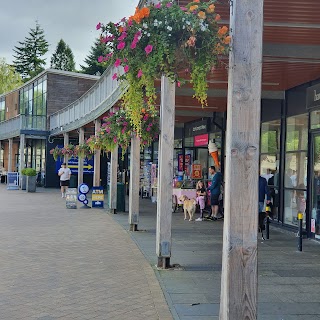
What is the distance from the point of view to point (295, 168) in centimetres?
1165

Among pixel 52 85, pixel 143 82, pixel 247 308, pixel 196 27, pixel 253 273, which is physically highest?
pixel 52 85

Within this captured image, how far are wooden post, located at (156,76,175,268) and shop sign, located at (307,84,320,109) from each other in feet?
13.2

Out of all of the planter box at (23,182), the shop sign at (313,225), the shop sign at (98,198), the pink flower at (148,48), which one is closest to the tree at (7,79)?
the planter box at (23,182)

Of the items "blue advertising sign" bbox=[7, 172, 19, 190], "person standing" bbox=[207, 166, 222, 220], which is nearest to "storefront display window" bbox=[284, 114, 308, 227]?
"person standing" bbox=[207, 166, 222, 220]

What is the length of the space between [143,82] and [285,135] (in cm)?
839

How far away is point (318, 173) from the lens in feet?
34.2

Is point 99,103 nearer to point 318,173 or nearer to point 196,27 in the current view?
point 318,173

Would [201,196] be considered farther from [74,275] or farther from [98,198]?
[74,275]

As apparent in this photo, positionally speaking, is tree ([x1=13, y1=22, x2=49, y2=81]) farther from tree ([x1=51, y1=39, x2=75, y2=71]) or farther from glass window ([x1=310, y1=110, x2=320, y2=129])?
glass window ([x1=310, y1=110, x2=320, y2=129])

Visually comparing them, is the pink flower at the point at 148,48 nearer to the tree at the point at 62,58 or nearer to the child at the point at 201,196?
the child at the point at 201,196

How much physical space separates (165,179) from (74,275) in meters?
1.96

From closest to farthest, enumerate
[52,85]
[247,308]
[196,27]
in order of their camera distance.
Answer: [247,308] → [196,27] → [52,85]

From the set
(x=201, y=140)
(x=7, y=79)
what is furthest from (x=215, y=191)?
(x=7, y=79)

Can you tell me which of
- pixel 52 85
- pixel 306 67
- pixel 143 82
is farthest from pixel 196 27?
pixel 52 85
